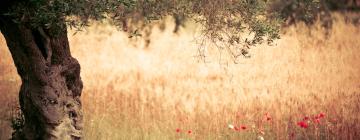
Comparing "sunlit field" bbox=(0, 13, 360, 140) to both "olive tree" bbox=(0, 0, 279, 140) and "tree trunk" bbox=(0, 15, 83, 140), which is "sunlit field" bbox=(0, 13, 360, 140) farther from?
"tree trunk" bbox=(0, 15, 83, 140)

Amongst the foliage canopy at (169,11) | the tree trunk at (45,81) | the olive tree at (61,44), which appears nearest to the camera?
the foliage canopy at (169,11)

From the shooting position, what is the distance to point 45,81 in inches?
296

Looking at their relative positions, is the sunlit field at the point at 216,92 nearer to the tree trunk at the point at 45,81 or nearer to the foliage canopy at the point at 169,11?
the foliage canopy at the point at 169,11

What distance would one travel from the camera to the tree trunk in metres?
7.26

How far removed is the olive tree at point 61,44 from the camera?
281 inches

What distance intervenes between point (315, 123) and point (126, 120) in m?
3.07

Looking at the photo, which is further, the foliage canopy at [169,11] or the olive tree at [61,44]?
the olive tree at [61,44]

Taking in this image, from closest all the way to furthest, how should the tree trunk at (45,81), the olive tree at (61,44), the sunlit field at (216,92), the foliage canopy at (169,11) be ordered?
1. the foliage canopy at (169,11)
2. the olive tree at (61,44)
3. the tree trunk at (45,81)
4. the sunlit field at (216,92)

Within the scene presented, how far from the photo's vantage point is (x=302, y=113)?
31.8 ft

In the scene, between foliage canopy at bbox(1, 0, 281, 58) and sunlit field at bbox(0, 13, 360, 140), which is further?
sunlit field at bbox(0, 13, 360, 140)

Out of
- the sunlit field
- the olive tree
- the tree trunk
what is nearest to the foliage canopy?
the olive tree

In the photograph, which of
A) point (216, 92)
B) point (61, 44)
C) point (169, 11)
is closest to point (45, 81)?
point (61, 44)

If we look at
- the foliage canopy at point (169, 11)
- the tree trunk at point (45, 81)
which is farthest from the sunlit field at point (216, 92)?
the tree trunk at point (45, 81)

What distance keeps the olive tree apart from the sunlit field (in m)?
0.47
